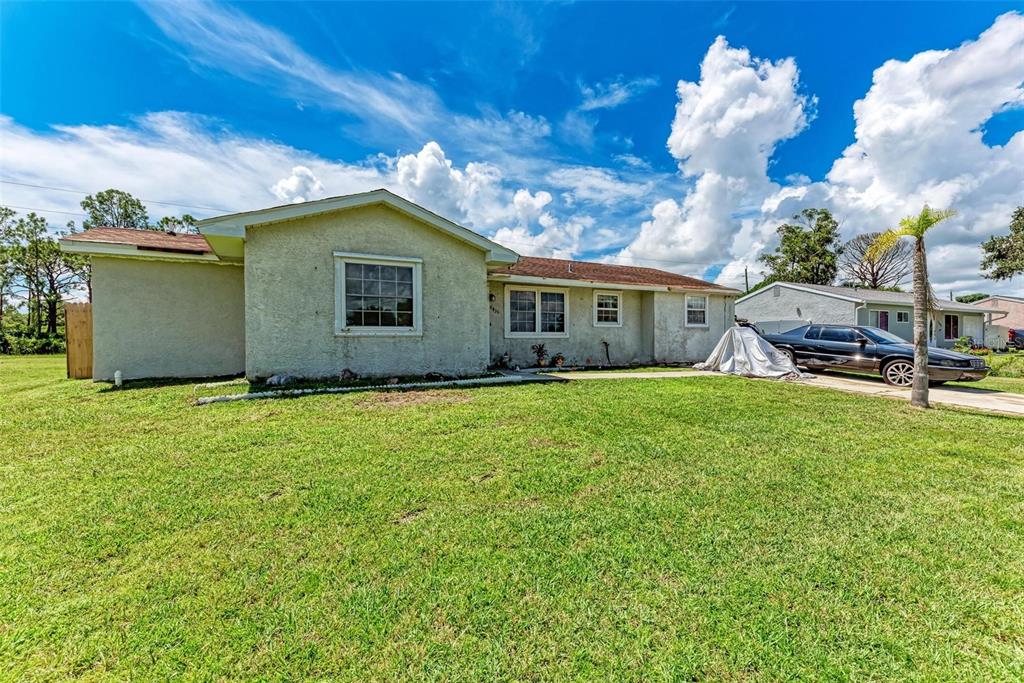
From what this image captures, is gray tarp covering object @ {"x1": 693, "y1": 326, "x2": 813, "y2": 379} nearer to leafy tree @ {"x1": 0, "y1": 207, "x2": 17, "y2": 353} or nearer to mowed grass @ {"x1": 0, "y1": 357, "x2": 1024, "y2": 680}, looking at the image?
mowed grass @ {"x1": 0, "y1": 357, "x2": 1024, "y2": 680}

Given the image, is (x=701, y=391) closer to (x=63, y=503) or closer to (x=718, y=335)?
(x=718, y=335)

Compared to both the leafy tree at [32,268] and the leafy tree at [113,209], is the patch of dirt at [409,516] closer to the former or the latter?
the leafy tree at [32,268]

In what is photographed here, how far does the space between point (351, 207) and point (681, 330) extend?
11.9 metres

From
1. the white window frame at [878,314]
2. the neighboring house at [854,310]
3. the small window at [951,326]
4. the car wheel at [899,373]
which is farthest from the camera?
the small window at [951,326]

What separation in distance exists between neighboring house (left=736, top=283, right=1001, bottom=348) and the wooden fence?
29.1 meters

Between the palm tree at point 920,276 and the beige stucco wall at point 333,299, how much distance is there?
852 cm

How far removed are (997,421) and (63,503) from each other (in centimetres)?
1185

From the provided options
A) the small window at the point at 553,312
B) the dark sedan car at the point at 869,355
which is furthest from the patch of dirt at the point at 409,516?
→ the dark sedan car at the point at 869,355

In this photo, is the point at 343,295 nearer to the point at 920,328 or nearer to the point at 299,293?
the point at 299,293

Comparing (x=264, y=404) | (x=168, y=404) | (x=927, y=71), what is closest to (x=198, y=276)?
(x=168, y=404)

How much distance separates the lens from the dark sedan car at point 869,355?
9.91 metres

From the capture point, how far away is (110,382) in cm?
877

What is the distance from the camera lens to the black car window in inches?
457

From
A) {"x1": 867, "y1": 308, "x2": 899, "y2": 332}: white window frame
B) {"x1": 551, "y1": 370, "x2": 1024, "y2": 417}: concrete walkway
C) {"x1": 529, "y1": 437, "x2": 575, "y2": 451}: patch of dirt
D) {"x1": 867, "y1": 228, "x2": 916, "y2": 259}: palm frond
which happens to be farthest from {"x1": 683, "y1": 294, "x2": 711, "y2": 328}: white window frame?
{"x1": 867, "y1": 308, "x2": 899, "y2": 332}: white window frame
